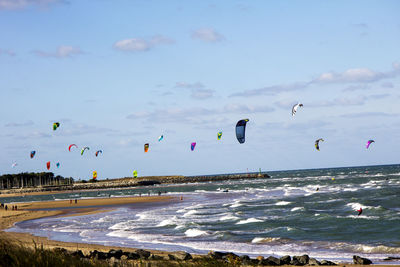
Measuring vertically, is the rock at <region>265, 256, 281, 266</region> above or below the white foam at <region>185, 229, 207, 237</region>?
above

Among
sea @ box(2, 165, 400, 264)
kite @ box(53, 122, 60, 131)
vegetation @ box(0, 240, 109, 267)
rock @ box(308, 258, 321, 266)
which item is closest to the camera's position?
vegetation @ box(0, 240, 109, 267)

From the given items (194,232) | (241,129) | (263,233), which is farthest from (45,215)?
(263,233)

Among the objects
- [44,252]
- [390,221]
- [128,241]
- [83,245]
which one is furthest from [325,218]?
[44,252]

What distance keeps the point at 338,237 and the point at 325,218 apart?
6.49 meters

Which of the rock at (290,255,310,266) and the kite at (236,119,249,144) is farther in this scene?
the kite at (236,119,249,144)

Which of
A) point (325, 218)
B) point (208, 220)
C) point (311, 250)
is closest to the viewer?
point (311, 250)

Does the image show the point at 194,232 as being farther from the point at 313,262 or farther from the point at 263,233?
the point at 313,262

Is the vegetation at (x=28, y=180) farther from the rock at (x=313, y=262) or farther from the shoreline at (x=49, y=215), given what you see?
the rock at (x=313, y=262)

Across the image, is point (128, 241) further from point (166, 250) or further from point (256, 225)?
point (256, 225)

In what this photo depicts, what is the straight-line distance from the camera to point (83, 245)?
1902cm

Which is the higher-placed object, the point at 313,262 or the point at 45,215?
the point at 313,262

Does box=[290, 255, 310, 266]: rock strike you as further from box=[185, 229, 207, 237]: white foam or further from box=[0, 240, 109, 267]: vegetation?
box=[185, 229, 207, 237]: white foam

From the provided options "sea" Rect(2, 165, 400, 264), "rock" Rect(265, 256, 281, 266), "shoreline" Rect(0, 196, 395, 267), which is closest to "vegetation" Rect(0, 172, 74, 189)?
"shoreline" Rect(0, 196, 395, 267)

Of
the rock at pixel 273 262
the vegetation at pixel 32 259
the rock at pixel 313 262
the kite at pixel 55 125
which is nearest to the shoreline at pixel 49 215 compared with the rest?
the vegetation at pixel 32 259
